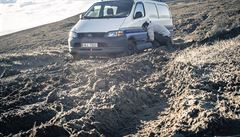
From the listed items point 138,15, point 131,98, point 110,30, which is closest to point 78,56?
point 110,30

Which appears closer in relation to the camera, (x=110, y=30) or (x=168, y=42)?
(x=110, y=30)

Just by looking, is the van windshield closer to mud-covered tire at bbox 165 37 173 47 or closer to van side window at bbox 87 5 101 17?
van side window at bbox 87 5 101 17

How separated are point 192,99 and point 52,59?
9.00 metres

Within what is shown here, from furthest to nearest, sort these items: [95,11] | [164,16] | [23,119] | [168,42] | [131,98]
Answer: [164,16] → [168,42] → [95,11] → [131,98] → [23,119]

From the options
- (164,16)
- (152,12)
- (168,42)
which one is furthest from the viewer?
(164,16)

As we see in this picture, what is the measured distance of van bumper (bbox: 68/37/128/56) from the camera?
11.8m

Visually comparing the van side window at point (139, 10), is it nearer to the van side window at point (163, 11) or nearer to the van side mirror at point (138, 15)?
the van side mirror at point (138, 15)

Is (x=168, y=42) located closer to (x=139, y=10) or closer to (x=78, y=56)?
(x=139, y=10)

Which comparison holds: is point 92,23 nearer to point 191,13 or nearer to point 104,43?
point 104,43

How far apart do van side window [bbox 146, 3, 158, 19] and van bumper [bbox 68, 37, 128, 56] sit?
2233 millimetres

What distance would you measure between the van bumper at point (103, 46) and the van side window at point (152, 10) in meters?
2.23

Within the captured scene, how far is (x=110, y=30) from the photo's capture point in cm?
1186

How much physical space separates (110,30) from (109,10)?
1.12 metres

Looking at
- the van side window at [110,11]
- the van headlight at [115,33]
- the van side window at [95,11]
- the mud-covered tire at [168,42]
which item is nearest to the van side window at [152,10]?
the mud-covered tire at [168,42]
